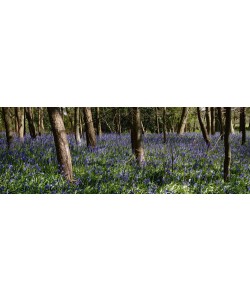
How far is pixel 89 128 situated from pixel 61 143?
0.67m

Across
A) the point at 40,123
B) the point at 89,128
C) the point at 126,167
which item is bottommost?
the point at 126,167

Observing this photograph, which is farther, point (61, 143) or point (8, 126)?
point (8, 126)

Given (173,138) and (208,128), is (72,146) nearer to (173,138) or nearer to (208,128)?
(173,138)

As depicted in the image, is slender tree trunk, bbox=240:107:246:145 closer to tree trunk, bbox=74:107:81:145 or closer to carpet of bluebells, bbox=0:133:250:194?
carpet of bluebells, bbox=0:133:250:194

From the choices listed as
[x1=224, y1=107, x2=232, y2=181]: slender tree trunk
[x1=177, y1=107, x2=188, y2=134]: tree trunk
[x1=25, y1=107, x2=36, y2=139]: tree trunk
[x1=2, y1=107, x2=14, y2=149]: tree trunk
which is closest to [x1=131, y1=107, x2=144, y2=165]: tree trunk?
[x1=177, y1=107, x2=188, y2=134]: tree trunk

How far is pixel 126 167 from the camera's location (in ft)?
16.7

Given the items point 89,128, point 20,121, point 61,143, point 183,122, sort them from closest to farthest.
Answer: point 61,143 → point 20,121 → point 183,122 → point 89,128

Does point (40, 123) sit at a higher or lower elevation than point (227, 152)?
higher

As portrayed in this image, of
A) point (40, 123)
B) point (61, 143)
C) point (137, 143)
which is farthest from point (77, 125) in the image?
point (137, 143)

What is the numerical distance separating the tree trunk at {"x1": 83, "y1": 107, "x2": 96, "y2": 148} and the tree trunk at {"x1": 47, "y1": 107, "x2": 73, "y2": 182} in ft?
1.53

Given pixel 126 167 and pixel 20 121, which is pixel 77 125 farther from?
pixel 126 167

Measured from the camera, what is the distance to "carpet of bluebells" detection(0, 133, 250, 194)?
4684 mm

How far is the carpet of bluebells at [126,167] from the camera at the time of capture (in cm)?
468

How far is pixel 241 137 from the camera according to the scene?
535 cm
